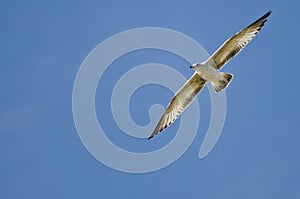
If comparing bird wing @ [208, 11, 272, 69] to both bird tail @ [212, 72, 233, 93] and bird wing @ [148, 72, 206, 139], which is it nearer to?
bird tail @ [212, 72, 233, 93]

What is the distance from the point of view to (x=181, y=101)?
23938 millimetres

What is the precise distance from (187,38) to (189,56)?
804mm

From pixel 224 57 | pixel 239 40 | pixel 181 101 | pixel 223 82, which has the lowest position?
pixel 223 82

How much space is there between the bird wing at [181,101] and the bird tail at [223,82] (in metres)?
0.91

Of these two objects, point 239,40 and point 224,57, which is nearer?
point 239,40

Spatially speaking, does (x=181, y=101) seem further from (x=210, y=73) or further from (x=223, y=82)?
(x=223, y=82)

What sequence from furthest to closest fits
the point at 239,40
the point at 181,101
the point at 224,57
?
the point at 181,101 → the point at 224,57 → the point at 239,40

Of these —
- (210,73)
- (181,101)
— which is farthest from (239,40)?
(181,101)

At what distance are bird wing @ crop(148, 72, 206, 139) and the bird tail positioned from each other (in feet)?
3.00

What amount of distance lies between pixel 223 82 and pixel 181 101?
176cm

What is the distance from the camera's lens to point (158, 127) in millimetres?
24422

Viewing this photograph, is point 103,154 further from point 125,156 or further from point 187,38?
point 187,38

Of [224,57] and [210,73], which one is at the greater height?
[224,57]

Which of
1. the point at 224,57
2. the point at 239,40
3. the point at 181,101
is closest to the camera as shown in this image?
the point at 239,40
